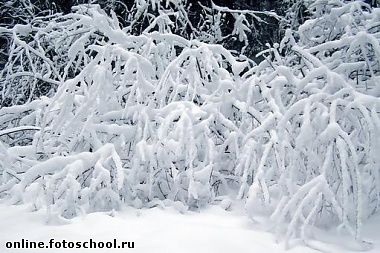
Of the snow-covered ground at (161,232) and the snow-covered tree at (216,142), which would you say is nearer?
the snow-covered ground at (161,232)

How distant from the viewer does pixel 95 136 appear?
2.86m

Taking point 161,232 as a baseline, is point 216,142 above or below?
above

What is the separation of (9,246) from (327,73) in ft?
6.60

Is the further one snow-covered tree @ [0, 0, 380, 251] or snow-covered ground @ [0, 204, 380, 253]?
snow-covered tree @ [0, 0, 380, 251]

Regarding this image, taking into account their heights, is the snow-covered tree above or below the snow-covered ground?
above

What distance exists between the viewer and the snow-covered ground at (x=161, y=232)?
2.03 m

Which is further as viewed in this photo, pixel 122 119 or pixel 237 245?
pixel 122 119

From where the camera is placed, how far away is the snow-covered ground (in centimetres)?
203

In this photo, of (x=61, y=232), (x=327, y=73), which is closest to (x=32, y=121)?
(x=61, y=232)

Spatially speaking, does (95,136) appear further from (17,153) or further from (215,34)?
(215,34)

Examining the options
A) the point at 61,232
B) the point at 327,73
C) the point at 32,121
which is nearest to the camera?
the point at 61,232

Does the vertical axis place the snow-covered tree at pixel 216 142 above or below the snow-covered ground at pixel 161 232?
above

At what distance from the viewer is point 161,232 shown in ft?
7.05

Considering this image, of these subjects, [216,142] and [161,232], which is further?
[216,142]
